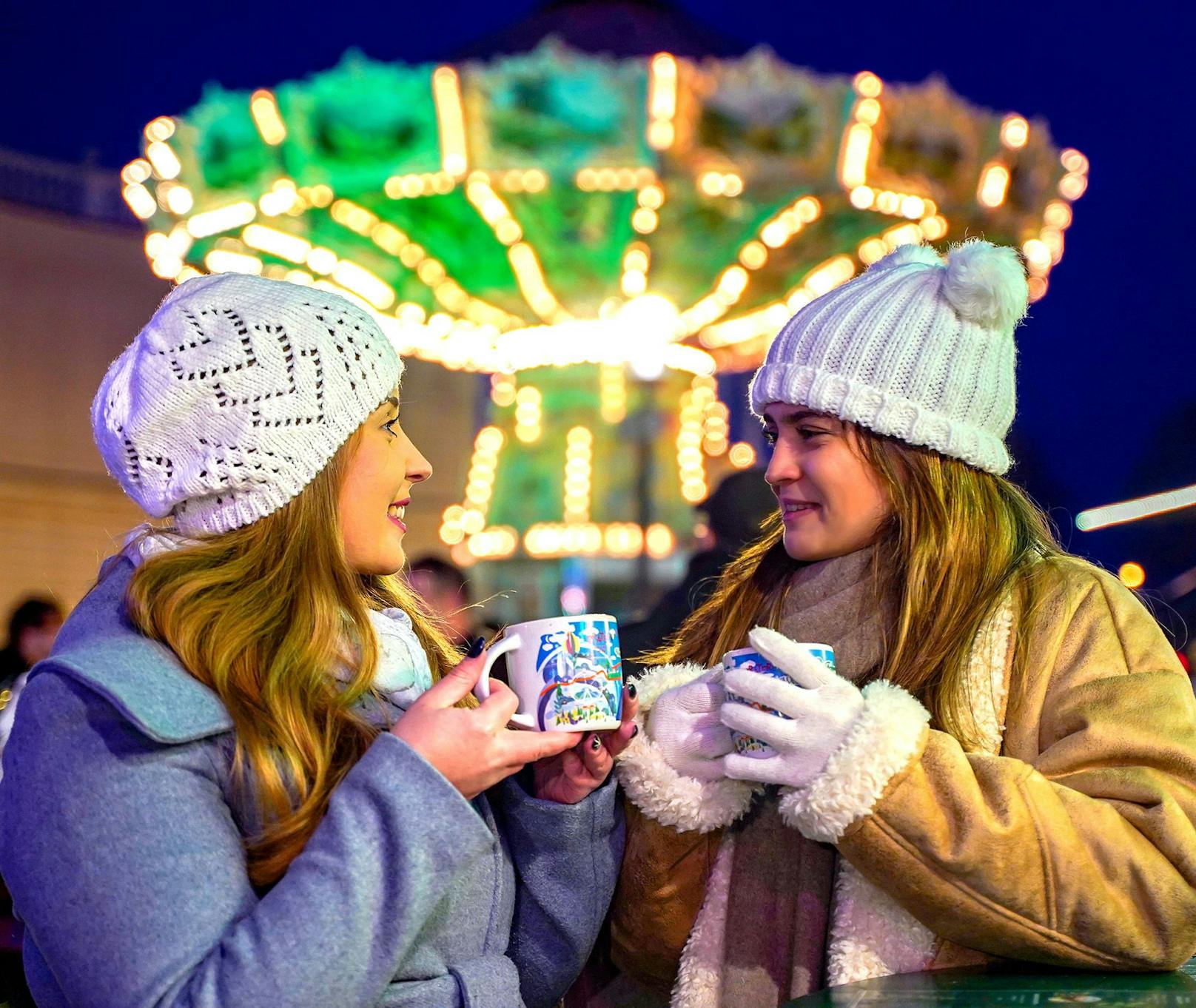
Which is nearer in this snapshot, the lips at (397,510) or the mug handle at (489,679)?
the mug handle at (489,679)

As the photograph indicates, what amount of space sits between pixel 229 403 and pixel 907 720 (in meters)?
1.06

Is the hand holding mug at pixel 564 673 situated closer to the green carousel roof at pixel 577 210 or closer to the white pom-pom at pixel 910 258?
the white pom-pom at pixel 910 258

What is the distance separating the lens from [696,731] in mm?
2053

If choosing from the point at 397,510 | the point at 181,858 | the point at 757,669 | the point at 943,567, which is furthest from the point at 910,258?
the point at 181,858

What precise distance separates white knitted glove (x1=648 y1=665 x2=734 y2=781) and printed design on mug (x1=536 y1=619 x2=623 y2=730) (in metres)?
0.26

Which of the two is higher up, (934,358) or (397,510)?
(934,358)

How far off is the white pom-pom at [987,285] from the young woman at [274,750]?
948mm

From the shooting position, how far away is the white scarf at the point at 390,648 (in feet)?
6.12

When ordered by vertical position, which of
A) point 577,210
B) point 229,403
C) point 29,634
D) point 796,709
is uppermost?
point 577,210

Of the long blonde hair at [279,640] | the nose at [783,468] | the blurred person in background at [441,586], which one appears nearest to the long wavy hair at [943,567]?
the nose at [783,468]

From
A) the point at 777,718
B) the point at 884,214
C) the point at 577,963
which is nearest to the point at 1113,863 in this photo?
the point at 777,718

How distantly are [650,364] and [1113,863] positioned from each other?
9.52 m

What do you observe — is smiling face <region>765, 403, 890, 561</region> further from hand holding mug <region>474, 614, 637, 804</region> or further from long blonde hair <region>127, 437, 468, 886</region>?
long blonde hair <region>127, 437, 468, 886</region>

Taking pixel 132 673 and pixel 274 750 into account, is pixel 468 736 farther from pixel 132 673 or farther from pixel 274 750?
pixel 132 673
